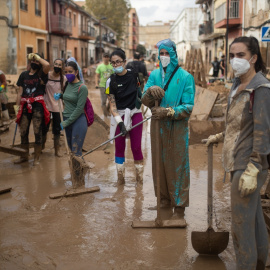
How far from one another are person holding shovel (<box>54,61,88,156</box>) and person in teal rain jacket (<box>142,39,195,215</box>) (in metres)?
1.49

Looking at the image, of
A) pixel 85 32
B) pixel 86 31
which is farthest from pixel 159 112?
pixel 86 31

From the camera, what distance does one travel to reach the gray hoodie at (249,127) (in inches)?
105

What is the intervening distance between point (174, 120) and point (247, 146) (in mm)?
1580

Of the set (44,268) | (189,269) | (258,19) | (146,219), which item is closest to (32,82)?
(146,219)

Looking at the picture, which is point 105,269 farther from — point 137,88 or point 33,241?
point 137,88

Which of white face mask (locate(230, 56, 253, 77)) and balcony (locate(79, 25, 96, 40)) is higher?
balcony (locate(79, 25, 96, 40))

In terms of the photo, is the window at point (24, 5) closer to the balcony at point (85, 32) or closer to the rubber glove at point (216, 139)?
the balcony at point (85, 32)

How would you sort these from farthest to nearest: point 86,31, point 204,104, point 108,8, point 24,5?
point 108,8, point 86,31, point 24,5, point 204,104

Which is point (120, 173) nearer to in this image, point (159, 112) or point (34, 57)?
point (159, 112)

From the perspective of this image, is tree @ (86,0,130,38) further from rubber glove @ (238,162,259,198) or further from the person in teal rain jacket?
rubber glove @ (238,162,259,198)

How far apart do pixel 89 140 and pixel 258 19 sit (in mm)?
17036

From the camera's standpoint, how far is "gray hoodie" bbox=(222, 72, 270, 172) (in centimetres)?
267

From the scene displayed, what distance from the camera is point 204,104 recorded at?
9.55 meters

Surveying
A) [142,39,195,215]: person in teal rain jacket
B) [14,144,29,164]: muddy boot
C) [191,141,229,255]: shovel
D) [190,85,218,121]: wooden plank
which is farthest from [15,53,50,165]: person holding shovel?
[190,85,218,121]: wooden plank
